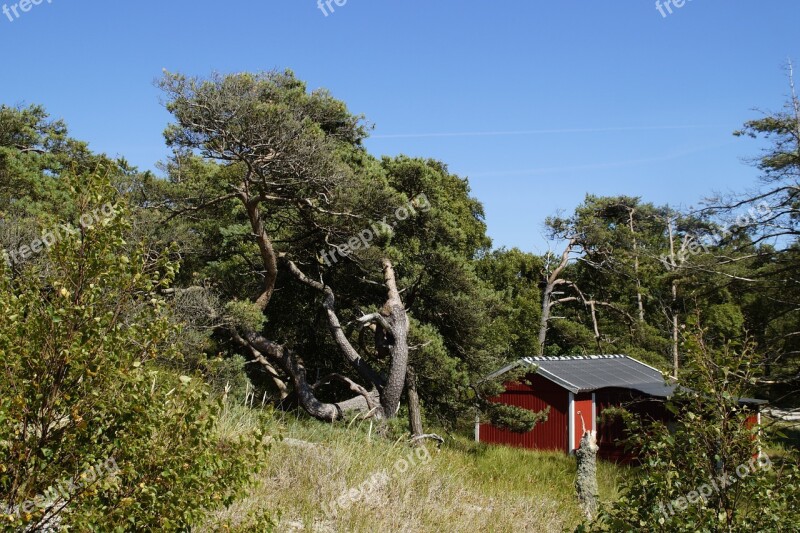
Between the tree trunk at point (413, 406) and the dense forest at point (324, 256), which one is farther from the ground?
the dense forest at point (324, 256)

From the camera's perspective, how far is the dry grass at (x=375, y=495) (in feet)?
20.5

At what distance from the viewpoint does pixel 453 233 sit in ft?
52.2

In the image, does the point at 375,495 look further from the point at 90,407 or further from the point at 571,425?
the point at 571,425

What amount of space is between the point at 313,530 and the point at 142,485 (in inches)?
118

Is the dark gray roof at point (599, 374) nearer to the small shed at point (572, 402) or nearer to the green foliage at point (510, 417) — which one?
the small shed at point (572, 402)

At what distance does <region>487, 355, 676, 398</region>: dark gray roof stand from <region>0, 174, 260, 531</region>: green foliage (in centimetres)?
1555

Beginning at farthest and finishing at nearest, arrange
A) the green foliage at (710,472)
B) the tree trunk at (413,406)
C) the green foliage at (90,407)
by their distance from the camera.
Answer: the tree trunk at (413,406) < the green foliage at (710,472) < the green foliage at (90,407)

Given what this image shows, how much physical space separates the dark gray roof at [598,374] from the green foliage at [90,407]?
15.6 metres

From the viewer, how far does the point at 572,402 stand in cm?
2097

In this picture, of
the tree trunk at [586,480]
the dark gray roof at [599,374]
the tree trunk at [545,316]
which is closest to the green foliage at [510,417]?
the dark gray roof at [599,374]

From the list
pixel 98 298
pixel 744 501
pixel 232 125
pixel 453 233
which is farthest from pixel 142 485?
pixel 453 233

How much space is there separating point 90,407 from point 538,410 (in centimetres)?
1989

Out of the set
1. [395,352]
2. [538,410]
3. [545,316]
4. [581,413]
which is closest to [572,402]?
[581,413]

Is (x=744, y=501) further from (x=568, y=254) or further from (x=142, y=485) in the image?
(x=568, y=254)
